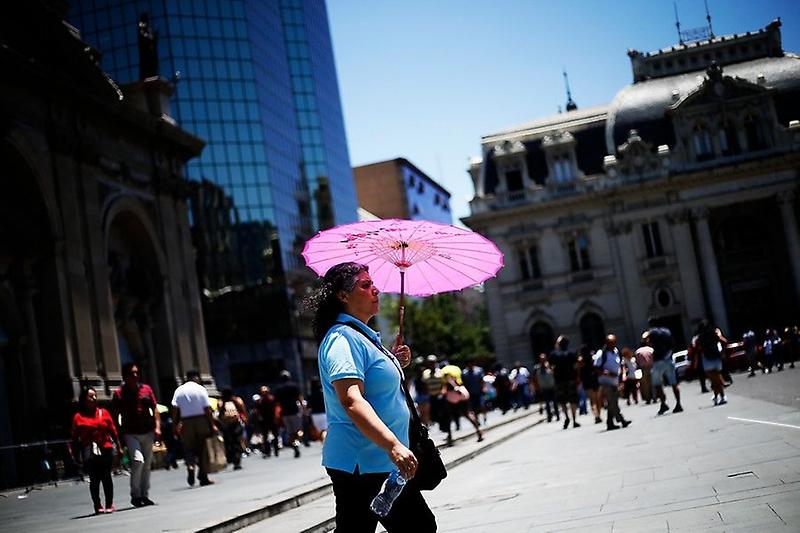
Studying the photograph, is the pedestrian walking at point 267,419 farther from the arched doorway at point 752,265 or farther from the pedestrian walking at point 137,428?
the arched doorway at point 752,265

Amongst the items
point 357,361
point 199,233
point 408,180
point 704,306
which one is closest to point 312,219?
point 199,233

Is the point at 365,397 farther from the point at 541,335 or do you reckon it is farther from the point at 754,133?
the point at 754,133

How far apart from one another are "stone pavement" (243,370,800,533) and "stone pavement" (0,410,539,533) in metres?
0.61

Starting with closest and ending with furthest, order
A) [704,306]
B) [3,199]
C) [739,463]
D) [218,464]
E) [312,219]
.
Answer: [739,463] → [218,464] → [3,199] → [704,306] → [312,219]

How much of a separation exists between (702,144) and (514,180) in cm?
1123

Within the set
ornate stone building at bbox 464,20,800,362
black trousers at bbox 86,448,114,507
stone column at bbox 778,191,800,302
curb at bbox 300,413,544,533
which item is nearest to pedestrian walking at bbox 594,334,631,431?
curb at bbox 300,413,544,533

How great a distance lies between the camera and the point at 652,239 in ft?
199

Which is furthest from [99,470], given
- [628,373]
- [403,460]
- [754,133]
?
[754,133]

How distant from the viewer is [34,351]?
2631 centimetres

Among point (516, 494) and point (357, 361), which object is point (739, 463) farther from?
point (357, 361)

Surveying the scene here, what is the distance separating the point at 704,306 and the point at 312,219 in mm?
27994

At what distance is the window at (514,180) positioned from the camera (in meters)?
63.5

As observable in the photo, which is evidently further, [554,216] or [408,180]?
[408,180]

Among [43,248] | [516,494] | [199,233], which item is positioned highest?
[199,233]
